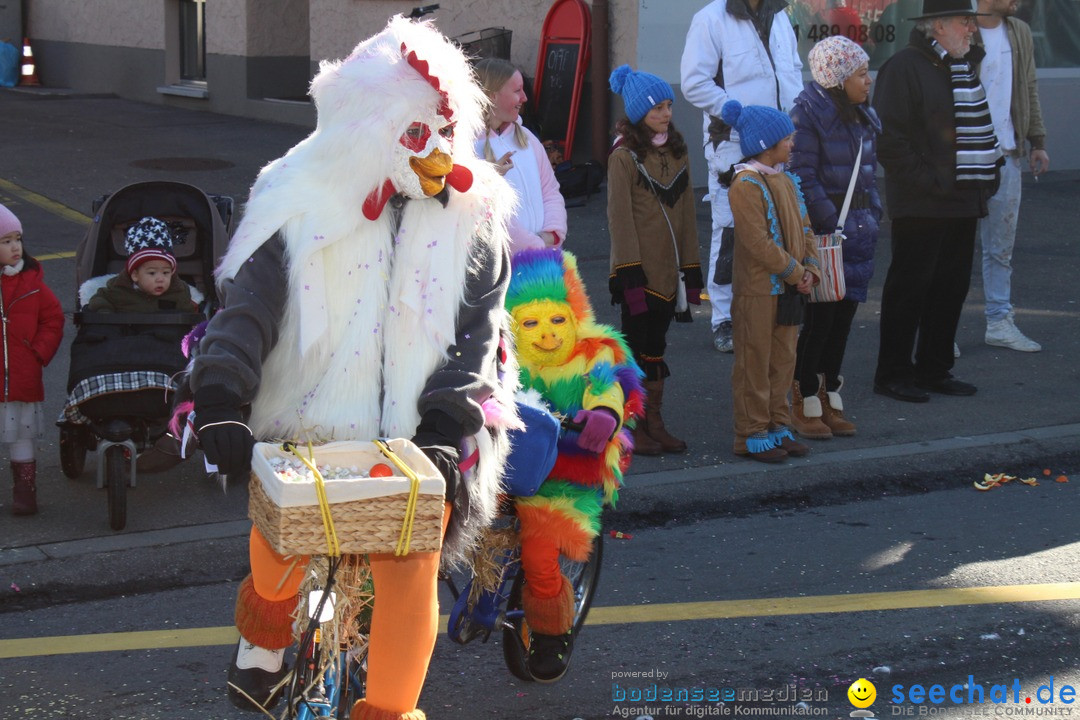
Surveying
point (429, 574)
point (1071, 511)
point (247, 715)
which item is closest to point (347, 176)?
point (429, 574)

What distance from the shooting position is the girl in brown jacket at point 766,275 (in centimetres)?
615

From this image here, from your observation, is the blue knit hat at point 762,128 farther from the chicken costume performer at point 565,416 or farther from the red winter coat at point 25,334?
the red winter coat at point 25,334

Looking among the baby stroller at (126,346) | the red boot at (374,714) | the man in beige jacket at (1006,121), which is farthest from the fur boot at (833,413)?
the red boot at (374,714)

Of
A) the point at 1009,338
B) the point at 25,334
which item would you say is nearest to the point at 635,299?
the point at 25,334

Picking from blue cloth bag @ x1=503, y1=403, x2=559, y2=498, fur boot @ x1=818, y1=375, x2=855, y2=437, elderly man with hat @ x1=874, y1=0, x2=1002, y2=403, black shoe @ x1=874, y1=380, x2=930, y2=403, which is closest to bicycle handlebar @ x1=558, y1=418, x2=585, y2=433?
blue cloth bag @ x1=503, y1=403, x2=559, y2=498

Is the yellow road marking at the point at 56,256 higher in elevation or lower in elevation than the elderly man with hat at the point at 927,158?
lower

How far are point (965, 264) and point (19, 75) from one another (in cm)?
1817

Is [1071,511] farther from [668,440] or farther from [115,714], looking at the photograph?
[115,714]

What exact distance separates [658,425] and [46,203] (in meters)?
7.62

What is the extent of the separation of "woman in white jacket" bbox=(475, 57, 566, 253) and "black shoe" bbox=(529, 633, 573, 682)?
1.59m

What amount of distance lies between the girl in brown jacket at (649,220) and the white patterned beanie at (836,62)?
824 mm

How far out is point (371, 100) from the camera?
10.9ft

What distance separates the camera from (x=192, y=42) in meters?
19.6

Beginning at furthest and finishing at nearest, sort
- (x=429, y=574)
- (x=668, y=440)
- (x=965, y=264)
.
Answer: (x=965, y=264), (x=668, y=440), (x=429, y=574)
